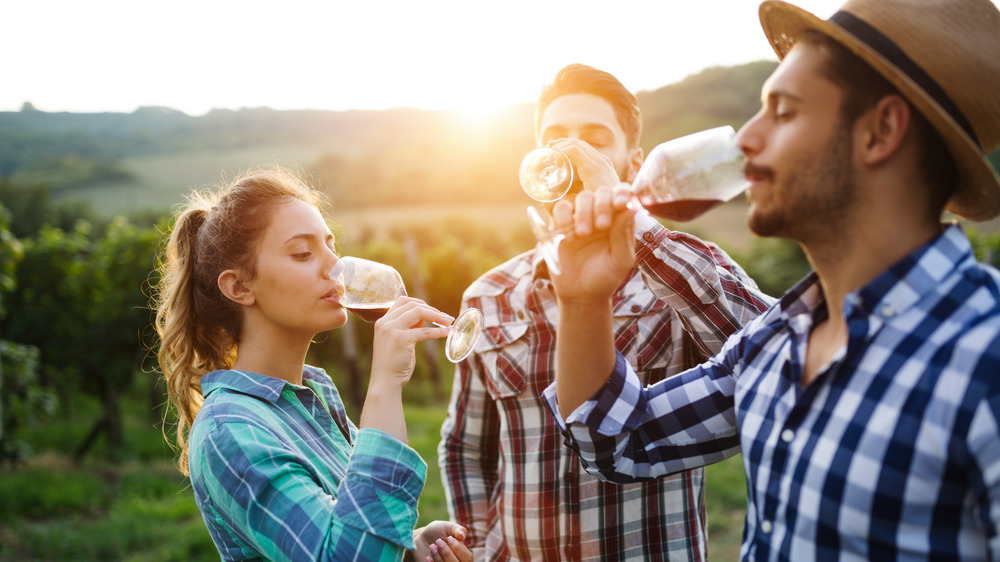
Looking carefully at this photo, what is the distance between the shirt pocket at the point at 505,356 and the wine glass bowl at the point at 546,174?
0.53m

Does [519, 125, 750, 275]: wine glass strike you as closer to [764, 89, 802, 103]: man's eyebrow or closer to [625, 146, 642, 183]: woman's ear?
[764, 89, 802, 103]: man's eyebrow

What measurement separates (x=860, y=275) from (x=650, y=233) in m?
0.80

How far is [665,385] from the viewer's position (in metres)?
1.85

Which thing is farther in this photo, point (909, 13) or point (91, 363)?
point (91, 363)

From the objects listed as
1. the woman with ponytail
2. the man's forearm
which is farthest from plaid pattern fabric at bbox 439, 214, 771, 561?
the man's forearm

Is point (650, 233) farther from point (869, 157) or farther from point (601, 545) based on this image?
point (601, 545)

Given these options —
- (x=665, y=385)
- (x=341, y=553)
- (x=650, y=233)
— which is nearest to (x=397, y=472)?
(x=341, y=553)

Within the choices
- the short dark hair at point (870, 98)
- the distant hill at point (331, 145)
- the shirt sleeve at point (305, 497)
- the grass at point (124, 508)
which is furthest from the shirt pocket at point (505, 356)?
the distant hill at point (331, 145)

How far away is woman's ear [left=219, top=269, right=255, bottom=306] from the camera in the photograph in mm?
2121

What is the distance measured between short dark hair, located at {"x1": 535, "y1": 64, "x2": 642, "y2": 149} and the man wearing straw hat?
3.63ft

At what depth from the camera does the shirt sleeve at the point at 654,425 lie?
1736 millimetres

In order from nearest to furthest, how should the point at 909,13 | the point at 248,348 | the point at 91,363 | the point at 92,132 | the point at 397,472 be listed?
the point at 909,13 < the point at 397,472 < the point at 248,348 < the point at 91,363 < the point at 92,132

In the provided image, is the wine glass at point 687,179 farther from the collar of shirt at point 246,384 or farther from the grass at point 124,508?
the grass at point 124,508

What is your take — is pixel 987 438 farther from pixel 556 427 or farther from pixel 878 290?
pixel 556 427
